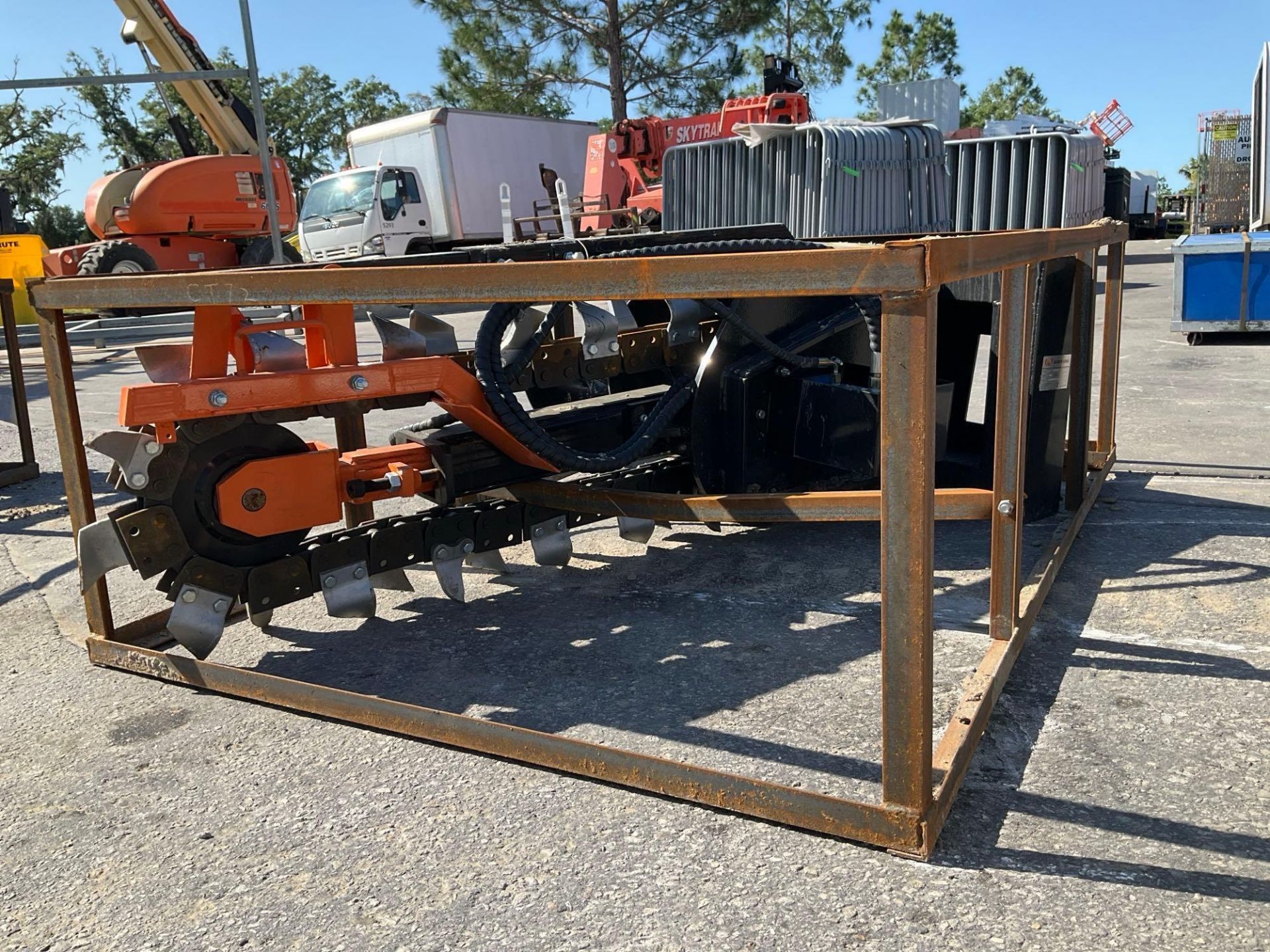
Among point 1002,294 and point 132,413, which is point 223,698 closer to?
point 132,413

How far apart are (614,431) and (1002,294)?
1.67 metres

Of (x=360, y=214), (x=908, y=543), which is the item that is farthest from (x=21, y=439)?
(x=360, y=214)

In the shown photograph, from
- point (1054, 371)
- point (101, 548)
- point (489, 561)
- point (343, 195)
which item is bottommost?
point (489, 561)

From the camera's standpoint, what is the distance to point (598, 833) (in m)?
2.39

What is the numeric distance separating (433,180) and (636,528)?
58.0 feet

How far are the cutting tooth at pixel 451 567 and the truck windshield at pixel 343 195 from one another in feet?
51.3

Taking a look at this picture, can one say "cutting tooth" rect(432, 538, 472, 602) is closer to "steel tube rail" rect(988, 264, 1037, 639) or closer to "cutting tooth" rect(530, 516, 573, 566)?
"cutting tooth" rect(530, 516, 573, 566)

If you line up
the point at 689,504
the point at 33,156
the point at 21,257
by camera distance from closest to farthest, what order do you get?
the point at 689,504 < the point at 21,257 < the point at 33,156

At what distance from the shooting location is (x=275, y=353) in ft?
11.1

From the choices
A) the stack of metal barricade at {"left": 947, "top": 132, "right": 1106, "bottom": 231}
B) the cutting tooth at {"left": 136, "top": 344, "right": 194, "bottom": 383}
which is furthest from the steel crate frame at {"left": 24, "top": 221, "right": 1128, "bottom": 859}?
the stack of metal barricade at {"left": 947, "top": 132, "right": 1106, "bottom": 231}

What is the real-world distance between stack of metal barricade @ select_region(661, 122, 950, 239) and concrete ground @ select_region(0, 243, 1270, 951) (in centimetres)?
265

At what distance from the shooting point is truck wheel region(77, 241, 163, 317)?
645 inches

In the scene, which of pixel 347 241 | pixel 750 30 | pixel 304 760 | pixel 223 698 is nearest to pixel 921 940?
pixel 304 760

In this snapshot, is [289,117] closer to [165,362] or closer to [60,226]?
[60,226]
